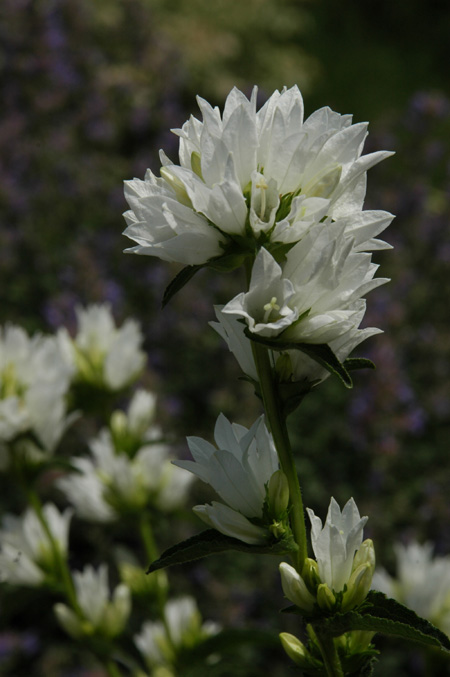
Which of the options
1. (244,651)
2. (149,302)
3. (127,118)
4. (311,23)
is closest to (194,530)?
(244,651)

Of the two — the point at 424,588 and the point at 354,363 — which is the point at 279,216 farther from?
the point at 424,588

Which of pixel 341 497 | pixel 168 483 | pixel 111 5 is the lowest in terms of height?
pixel 341 497

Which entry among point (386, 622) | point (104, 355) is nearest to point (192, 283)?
point (104, 355)

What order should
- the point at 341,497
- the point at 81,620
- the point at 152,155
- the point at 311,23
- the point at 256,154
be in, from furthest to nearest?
the point at 311,23, the point at 152,155, the point at 341,497, the point at 81,620, the point at 256,154

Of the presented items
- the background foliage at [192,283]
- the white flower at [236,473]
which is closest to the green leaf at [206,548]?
the white flower at [236,473]

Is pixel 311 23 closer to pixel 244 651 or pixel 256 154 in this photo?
pixel 244 651

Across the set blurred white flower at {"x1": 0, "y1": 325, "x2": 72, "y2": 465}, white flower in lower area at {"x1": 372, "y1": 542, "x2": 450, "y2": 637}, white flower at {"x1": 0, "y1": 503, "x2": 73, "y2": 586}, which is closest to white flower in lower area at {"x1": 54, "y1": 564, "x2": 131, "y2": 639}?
white flower at {"x1": 0, "y1": 503, "x2": 73, "y2": 586}
